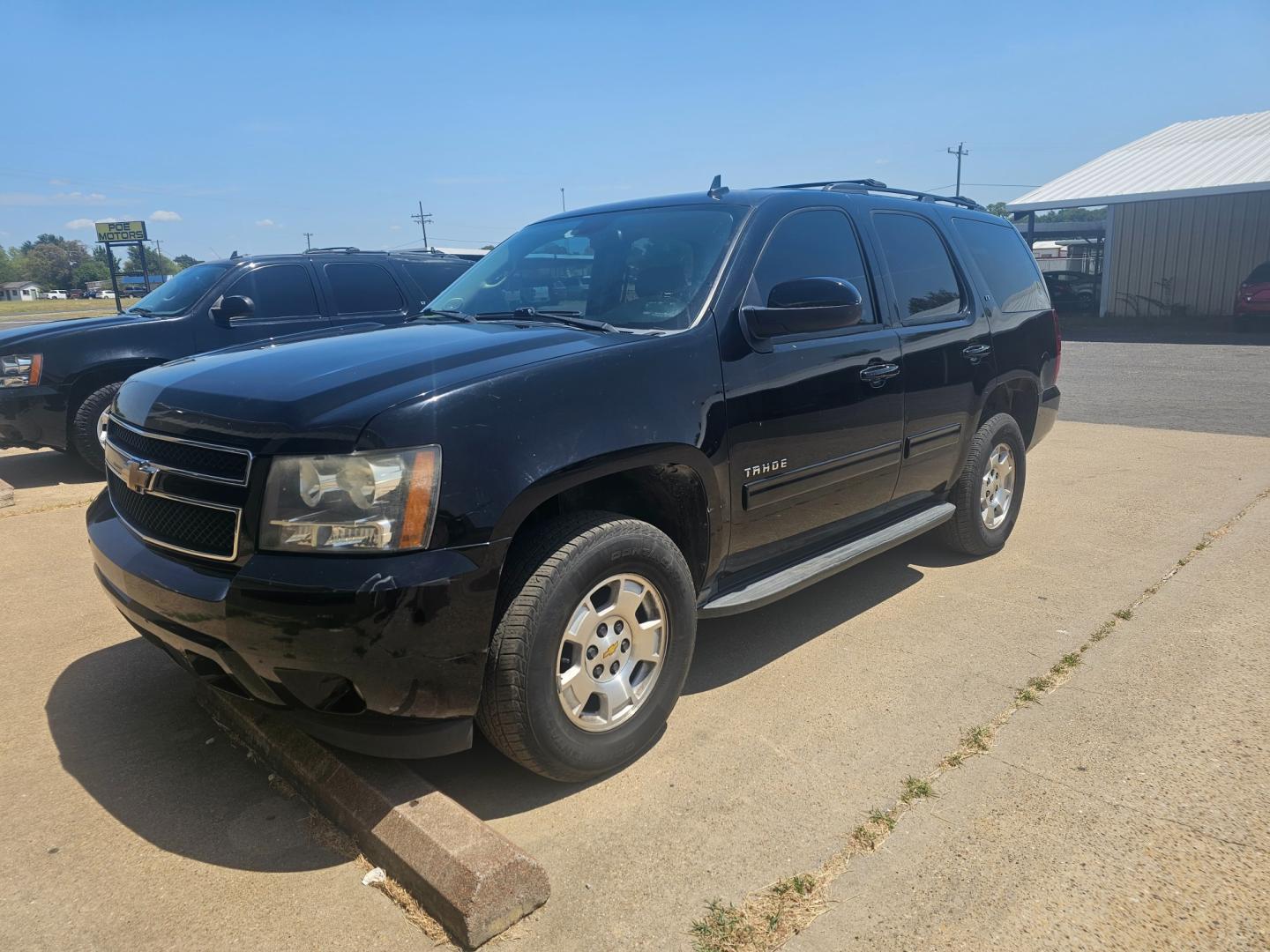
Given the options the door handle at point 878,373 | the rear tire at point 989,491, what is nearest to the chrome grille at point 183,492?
the door handle at point 878,373

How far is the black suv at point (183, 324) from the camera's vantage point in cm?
710

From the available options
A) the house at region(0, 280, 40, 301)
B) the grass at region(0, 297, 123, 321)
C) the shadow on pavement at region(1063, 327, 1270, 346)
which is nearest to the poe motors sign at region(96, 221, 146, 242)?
the grass at region(0, 297, 123, 321)

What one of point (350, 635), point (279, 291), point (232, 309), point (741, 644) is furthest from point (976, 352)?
point (279, 291)

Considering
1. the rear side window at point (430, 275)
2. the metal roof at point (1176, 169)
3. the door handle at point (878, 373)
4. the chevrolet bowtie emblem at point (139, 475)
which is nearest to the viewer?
the chevrolet bowtie emblem at point (139, 475)

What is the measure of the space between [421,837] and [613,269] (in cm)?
232

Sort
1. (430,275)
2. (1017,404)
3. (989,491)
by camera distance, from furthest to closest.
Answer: (430,275), (1017,404), (989,491)

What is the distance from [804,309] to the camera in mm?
3250

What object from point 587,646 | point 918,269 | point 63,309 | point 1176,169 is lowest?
point 587,646

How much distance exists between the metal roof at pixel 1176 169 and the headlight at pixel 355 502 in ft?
75.6

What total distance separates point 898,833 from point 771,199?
2516 mm

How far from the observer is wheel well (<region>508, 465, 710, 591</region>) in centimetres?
301

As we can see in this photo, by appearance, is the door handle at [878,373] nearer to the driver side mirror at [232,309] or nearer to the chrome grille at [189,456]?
the chrome grille at [189,456]

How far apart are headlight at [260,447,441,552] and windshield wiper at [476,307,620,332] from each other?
1.09 metres

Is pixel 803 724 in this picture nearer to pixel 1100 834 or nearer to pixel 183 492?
pixel 1100 834
